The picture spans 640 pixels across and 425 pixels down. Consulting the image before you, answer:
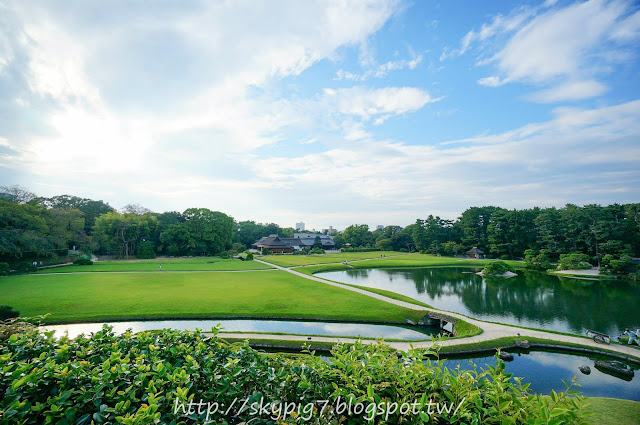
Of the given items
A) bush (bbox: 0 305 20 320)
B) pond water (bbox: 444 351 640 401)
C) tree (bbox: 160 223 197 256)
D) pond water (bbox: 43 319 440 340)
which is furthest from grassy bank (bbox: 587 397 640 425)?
tree (bbox: 160 223 197 256)

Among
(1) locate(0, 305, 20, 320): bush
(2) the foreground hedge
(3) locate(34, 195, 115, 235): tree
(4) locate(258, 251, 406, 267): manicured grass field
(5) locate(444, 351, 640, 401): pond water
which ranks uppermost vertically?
(3) locate(34, 195, 115, 235): tree

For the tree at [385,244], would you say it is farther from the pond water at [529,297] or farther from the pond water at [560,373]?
the pond water at [560,373]

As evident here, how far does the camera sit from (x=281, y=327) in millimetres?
15578

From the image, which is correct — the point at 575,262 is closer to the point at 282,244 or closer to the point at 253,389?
the point at 253,389

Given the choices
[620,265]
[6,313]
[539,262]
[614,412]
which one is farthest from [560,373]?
[539,262]

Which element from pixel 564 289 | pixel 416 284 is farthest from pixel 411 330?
pixel 564 289

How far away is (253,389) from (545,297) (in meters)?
27.5

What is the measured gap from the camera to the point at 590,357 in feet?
40.3

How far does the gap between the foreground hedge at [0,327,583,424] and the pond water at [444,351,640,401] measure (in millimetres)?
7883

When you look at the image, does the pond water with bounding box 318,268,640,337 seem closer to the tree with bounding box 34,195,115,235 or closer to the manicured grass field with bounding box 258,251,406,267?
the manicured grass field with bounding box 258,251,406,267

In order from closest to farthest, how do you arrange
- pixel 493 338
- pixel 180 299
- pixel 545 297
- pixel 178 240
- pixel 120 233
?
1. pixel 493 338
2. pixel 180 299
3. pixel 545 297
4. pixel 120 233
5. pixel 178 240

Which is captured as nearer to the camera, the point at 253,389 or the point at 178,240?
the point at 253,389

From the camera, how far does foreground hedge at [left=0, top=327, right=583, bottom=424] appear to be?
2.37 metres

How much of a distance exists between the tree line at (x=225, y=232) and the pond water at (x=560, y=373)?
102 ft
